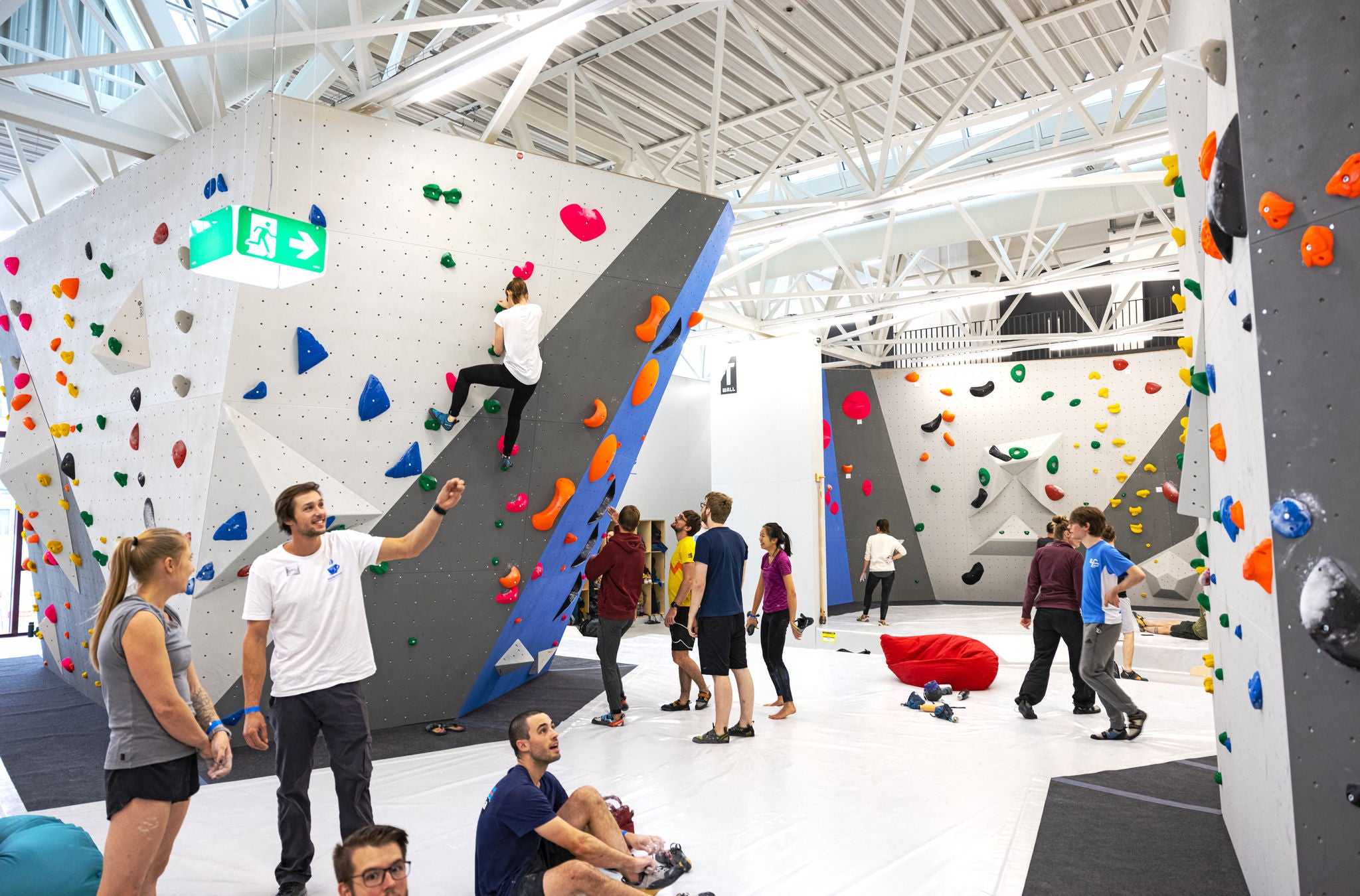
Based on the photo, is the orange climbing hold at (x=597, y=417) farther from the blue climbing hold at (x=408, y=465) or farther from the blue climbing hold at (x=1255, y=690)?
the blue climbing hold at (x=1255, y=690)

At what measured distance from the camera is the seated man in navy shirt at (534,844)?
2615mm

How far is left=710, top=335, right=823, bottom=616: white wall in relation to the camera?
11.4 m

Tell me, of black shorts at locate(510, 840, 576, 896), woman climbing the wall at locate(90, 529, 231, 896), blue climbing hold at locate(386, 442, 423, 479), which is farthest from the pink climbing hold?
woman climbing the wall at locate(90, 529, 231, 896)

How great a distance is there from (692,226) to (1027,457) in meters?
9.52

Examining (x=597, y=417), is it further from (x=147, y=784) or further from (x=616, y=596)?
(x=147, y=784)

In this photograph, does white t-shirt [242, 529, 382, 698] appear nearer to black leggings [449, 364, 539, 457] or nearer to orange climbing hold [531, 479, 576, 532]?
black leggings [449, 364, 539, 457]

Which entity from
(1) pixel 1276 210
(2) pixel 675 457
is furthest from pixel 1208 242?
(2) pixel 675 457

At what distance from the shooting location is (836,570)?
533 inches

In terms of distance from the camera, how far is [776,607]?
244 inches

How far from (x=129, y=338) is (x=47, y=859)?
4011 millimetres

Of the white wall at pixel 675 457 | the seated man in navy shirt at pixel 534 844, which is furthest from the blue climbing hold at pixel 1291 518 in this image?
the white wall at pixel 675 457

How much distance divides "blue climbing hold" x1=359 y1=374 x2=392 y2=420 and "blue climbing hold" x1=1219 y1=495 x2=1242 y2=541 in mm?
4423

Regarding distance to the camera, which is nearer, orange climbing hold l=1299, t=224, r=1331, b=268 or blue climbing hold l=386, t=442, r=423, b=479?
orange climbing hold l=1299, t=224, r=1331, b=268

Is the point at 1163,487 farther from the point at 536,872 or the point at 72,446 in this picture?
the point at 72,446
